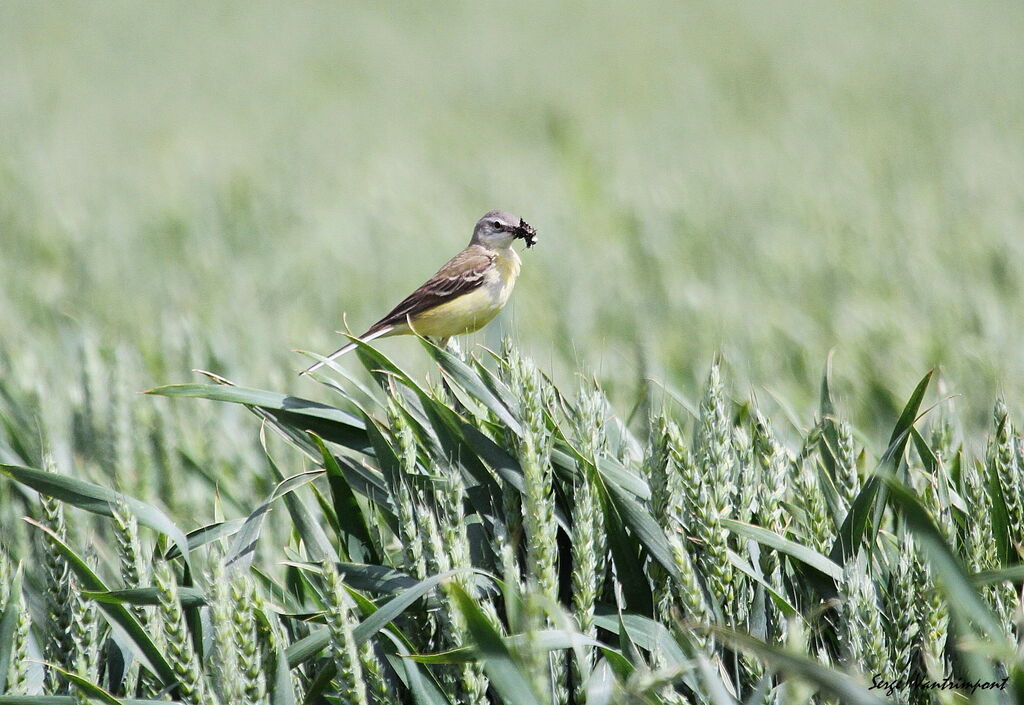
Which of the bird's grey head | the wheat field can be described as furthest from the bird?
the wheat field

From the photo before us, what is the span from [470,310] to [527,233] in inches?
11.6

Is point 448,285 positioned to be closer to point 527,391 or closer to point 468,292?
point 468,292

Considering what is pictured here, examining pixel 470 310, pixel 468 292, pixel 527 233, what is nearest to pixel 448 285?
pixel 468 292

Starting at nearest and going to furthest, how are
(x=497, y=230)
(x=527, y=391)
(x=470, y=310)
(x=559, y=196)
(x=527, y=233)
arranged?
(x=527, y=391) → (x=527, y=233) → (x=470, y=310) → (x=497, y=230) → (x=559, y=196)

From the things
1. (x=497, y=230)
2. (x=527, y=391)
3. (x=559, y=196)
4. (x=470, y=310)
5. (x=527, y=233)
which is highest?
(x=559, y=196)

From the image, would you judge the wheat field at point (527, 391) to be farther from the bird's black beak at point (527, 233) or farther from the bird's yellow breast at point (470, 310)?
the bird's black beak at point (527, 233)

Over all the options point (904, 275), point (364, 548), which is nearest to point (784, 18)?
point (904, 275)

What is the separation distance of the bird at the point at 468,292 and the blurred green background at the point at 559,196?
10 centimetres

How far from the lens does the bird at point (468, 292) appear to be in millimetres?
2848

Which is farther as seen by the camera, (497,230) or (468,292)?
(497,230)

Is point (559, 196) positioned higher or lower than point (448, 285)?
higher

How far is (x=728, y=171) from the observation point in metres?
9.16

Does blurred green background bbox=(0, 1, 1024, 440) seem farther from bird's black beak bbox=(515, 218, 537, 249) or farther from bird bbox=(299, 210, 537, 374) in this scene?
bird's black beak bbox=(515, 218, 537, 249)

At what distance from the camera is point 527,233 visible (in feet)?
8.85
